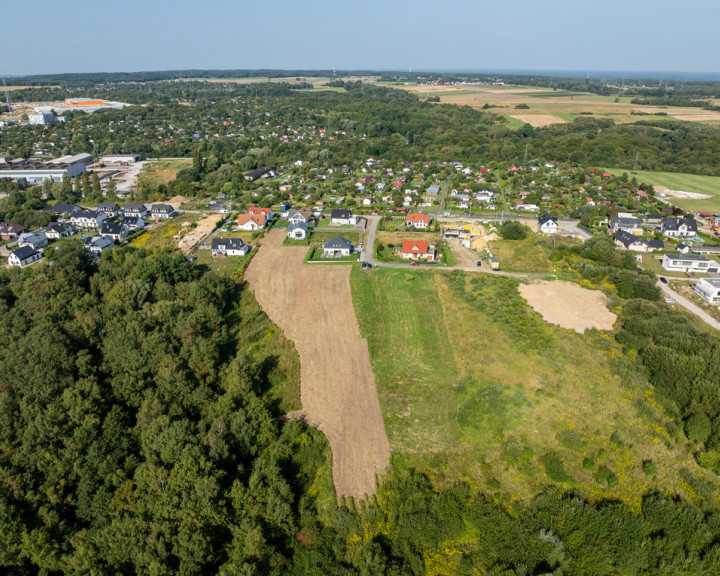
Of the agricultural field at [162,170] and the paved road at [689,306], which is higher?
the agricultural field at [162,170]

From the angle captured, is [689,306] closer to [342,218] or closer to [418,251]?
[418,251]

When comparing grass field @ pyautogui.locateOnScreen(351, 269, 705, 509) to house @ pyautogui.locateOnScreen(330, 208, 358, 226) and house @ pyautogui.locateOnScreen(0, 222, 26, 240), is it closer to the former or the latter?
house @ pyautogui.locateOnScreen(330, 208, 358, 226)

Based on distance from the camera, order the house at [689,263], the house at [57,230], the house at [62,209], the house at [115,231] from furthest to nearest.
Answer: the house at [62,209]
the house at [57,230]
the house at [115,231]
the house at [689,263]

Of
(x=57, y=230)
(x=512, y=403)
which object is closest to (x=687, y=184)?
(x=512, y=403)

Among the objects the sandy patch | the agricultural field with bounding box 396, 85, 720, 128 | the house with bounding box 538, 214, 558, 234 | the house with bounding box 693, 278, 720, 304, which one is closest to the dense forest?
the house with bounding box 693, 278, 720, 304

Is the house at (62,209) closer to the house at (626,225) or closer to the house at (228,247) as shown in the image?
the house at (228,247)

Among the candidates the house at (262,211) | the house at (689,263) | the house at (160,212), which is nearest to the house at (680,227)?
the house at (689,263)

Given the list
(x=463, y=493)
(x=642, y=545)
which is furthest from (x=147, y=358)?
(x=642, y=545)

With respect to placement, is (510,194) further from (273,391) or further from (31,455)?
(31,455)
